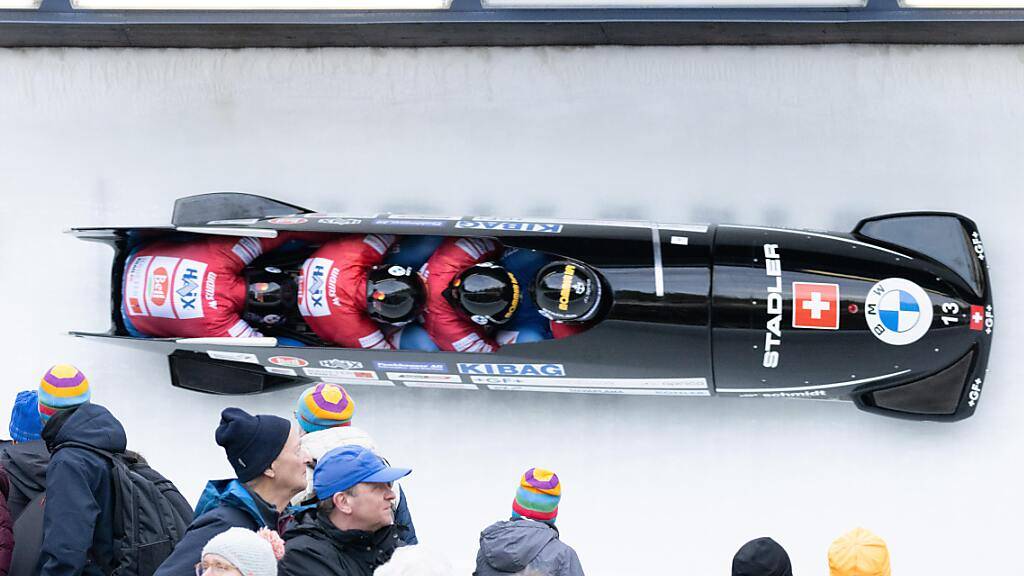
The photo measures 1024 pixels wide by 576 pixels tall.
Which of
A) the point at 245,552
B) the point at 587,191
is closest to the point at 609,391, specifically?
Answer: the point at 587,191

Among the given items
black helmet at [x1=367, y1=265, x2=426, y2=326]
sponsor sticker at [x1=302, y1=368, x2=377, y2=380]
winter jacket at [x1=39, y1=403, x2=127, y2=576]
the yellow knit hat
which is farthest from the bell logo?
the yellow knit hat

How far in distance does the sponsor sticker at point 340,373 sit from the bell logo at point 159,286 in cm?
72

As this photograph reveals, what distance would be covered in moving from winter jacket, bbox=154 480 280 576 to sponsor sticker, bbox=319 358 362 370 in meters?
2.04

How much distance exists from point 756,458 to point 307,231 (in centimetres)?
225

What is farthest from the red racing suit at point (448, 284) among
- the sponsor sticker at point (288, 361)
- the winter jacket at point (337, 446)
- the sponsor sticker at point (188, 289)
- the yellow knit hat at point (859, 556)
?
the yellow knit hat at point (859, 556)

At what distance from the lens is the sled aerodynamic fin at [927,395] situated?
5.09m

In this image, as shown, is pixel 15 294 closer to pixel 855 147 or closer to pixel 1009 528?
pixel 855 147

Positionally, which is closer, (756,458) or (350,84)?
(756,458)

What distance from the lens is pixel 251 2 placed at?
5805 millimetres

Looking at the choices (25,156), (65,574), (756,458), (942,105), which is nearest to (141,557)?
(65,574)

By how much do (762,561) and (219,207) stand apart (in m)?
3.52

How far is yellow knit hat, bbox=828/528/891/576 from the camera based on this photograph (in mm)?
3090

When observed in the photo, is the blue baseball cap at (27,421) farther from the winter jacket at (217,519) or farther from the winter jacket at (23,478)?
the winter jacket at (217,519)

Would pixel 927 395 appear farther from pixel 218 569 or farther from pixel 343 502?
pixel 218 569
